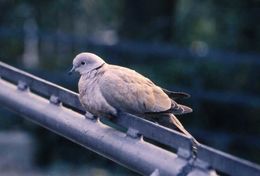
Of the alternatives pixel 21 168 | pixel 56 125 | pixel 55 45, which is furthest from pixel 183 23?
pixel 56 125

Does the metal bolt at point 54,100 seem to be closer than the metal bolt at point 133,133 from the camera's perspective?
No

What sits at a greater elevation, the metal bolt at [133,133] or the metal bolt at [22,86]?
the metal bolt at [133,133]

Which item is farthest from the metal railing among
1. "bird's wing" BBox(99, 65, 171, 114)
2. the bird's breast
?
"bird's wing" BBox(99, 65, 171, 114)

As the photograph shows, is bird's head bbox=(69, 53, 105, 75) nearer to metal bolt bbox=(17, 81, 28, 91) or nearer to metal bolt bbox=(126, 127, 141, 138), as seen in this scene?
metal bolt bbox=(17, 81, 28, 91)

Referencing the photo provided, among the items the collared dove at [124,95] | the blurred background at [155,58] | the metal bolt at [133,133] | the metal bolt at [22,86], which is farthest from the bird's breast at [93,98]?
the blurred background at [155,58]

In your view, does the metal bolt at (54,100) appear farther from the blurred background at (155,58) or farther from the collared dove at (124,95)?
the blurred background at (155,58)

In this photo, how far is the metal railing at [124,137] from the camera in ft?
4.73

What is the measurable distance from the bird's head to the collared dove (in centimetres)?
3

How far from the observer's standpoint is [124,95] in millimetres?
2527

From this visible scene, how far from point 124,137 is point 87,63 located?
3.32ft

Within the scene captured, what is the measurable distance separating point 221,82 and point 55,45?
1.88m

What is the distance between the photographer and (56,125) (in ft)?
6.65

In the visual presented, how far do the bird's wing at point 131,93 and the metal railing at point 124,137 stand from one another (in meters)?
0.34

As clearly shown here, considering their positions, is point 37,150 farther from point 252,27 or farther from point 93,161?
point 252,27
